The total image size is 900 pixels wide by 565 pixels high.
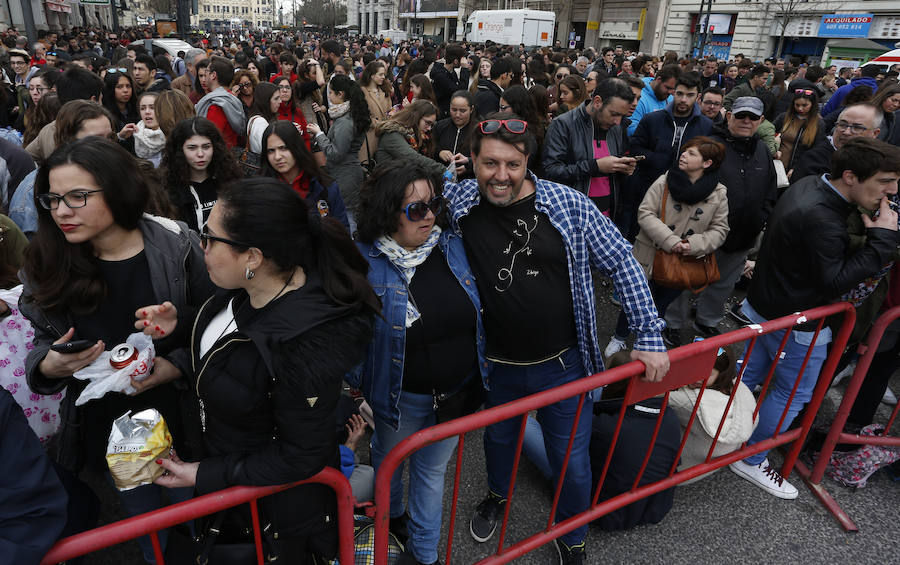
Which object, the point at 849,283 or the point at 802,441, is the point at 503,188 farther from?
the point at 802,441

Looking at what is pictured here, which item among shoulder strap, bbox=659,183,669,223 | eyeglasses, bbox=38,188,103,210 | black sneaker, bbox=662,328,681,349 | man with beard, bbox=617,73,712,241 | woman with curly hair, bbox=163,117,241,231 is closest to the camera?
eyeglasses, bbox=38,188,103,210

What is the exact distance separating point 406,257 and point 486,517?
1.63 meters

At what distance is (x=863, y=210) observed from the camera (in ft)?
9.18

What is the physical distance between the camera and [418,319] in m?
2.18

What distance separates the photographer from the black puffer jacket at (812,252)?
2.73m

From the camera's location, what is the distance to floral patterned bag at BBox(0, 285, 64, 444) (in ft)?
7.45

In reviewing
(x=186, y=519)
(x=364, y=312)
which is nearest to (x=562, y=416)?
(x=364, y=312)

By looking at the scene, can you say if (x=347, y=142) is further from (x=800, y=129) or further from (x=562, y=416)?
(x=800, y=129)

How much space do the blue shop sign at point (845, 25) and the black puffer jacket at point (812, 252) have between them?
32.9 metres

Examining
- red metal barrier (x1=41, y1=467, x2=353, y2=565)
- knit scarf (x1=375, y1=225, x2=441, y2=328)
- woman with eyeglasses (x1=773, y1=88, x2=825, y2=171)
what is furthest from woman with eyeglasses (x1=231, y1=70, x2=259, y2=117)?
woman with eyeglasses (x1=773, y1=88, x2=825, y2=171)

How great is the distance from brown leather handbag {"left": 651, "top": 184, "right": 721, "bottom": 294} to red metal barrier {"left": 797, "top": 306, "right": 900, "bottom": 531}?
1.24m

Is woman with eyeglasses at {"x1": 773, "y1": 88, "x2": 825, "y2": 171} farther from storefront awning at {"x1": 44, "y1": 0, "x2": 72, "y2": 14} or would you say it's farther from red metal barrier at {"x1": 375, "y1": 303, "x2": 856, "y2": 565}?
storefront awning at {"x1": 44, "y1": 0, "x2": 72, "y2": 14}

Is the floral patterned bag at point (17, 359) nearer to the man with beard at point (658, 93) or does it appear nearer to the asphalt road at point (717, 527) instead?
the asphalt road at point (717, 527)

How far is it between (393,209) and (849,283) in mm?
2440
